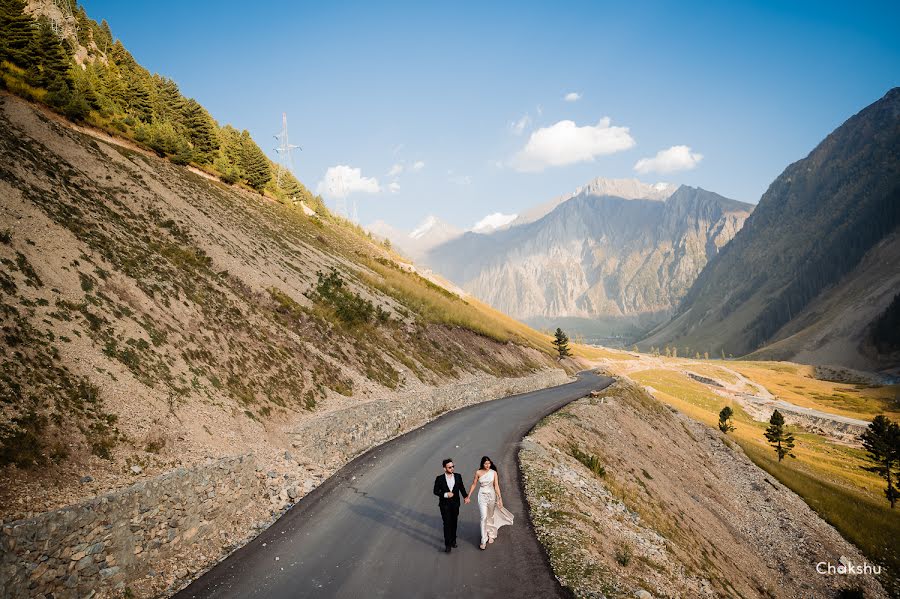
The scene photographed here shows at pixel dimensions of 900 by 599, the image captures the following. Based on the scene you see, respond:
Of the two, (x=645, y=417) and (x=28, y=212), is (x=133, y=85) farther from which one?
(x=645, y=417)

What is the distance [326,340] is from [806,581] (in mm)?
35264

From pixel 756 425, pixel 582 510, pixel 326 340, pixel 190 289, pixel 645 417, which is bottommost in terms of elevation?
pixel 756 425

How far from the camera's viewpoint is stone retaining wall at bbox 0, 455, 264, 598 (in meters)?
7.85

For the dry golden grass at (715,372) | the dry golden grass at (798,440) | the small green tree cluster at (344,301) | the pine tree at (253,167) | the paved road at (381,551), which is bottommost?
the dry golden grass at (798,440)

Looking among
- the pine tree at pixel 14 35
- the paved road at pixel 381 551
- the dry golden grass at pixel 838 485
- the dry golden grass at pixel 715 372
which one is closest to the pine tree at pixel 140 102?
the pine tree at pixel 14 35

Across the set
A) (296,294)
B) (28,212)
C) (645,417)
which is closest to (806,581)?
(645,417)

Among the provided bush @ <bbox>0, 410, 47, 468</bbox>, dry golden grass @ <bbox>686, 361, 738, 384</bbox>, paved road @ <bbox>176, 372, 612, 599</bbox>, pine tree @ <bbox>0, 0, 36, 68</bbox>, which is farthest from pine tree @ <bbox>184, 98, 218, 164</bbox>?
dry golden grass @ <bbox>686, 361, 738, 384</bbox>

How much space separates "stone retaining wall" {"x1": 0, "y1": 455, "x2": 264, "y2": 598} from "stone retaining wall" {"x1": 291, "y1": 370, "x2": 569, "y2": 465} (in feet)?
15.6

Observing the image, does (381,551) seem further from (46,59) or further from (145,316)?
(46,59)

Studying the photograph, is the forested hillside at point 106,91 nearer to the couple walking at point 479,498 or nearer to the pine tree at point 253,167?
the pine tree at point 253,167

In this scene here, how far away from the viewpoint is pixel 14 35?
129 ft

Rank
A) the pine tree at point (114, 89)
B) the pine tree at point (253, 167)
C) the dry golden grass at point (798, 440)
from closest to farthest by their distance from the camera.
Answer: the dry golden grass at point (798, 440)
the pine tree at point (114, 89)
the pine tree at point (253, 167)

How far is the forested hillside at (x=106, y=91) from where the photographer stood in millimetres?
38719

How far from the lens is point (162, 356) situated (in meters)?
16.7
